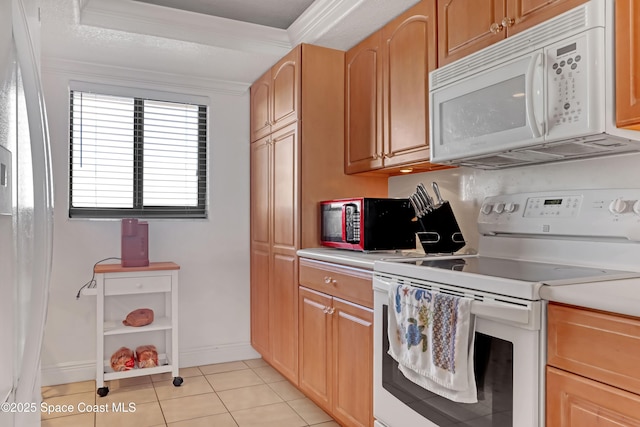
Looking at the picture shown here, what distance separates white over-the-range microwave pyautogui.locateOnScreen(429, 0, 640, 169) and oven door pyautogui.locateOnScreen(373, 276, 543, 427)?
0.62 meters

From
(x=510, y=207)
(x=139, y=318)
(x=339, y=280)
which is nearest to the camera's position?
(x=510, y=207)

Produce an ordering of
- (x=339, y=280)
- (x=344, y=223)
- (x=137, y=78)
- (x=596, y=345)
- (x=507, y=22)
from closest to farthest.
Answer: (x=596, y=345) < (x=507, y=22) < (x=339, y=280) < (x=344, y=223) < (x=137, y=78)

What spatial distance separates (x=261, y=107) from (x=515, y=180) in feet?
6.34

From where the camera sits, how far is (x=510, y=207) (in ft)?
6.48

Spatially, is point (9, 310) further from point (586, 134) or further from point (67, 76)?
point (67, 76)

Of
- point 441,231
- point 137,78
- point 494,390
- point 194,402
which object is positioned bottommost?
point 194,402

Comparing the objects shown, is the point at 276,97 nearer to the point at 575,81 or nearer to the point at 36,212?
the point at 575,81

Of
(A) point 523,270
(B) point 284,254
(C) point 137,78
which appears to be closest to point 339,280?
(B) point 284,254

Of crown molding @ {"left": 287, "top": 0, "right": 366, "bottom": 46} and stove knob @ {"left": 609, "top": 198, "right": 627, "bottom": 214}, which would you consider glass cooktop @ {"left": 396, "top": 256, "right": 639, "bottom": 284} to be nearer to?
stove knob @ {"left": 609, "top": 198, "right": 627, "bottom": 214}

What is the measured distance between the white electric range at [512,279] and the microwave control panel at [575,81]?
0.36 metres

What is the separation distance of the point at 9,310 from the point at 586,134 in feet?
4.94

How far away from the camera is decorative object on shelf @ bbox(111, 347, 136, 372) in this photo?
2.88 meters

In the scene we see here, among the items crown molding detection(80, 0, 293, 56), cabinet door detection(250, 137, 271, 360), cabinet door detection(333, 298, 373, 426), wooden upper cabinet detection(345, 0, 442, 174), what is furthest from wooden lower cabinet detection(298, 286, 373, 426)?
crown molding detection(80, 0, 293, 56)

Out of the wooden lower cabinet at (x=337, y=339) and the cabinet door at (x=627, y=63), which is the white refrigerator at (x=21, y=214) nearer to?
the wooden lower cabinet at (x=337, y=339)
